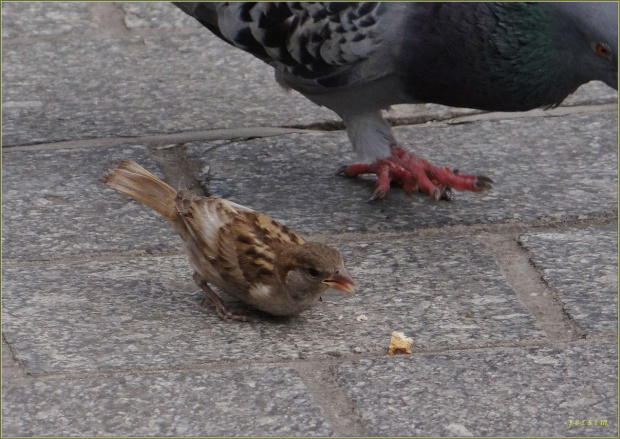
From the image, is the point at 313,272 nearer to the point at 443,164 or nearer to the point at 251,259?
the point at 251,259

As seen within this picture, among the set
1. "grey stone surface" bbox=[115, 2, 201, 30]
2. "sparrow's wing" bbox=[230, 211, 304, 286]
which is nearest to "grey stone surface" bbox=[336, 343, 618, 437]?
"sparrow's wing" bbox=[230, 211, 304, 286]

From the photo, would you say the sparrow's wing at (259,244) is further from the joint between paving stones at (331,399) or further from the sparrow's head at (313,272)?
the joint between paving stones at (331,399)

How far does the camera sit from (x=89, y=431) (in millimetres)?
3049

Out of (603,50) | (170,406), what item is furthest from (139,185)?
(603,50)

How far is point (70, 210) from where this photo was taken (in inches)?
178

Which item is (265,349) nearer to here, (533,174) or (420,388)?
(420,388)

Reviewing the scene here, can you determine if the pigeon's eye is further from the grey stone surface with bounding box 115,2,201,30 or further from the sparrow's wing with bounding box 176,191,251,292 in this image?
the grey stone surface with bounding box 115,2,201,30

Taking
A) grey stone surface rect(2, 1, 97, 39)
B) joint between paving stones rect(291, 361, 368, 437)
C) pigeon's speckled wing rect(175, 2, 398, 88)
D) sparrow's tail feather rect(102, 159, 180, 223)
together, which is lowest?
grey stone surface rect(2, 1, 97, 39)

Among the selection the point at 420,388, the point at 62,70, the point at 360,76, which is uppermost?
the point at 360,76

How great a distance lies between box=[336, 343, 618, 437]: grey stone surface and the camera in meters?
3.12

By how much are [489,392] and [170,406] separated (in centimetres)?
94

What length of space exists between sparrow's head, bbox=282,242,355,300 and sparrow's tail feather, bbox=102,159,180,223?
602 millimetres

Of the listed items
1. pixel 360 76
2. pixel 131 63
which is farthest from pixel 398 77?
pixel 131 63

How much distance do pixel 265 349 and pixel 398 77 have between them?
1.55 m
